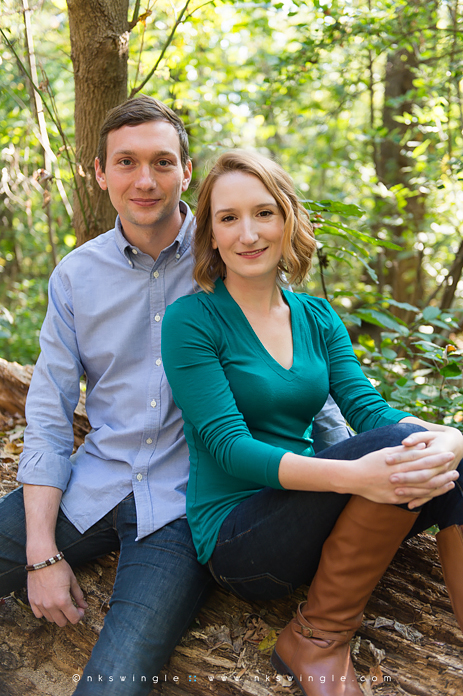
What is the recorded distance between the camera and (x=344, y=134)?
317 inches

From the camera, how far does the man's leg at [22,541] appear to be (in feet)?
6.42

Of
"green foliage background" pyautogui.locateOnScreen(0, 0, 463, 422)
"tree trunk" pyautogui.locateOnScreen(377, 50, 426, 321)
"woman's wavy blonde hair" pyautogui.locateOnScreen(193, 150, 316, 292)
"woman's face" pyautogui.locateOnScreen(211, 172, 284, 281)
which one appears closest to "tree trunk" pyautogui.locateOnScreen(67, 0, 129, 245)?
"green foliage background" pyautogui.locateOnScreen(0, 0, 463, 422)

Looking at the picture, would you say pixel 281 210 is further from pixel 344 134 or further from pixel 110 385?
pixel 344 134

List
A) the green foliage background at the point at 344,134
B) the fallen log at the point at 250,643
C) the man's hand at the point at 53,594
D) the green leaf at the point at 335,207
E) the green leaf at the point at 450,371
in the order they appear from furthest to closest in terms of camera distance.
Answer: the green foliage background at the point at 344,134 → the green leaf at the point at 450,371 → the green leaf at the point at 335,207 → the man's hand at the point at 53,594 → the fallen log at the point at 250,643

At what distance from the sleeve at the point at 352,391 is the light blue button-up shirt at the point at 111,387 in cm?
17

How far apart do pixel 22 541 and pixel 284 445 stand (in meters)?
1.02

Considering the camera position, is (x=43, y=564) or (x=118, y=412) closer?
(x=43, y=564)

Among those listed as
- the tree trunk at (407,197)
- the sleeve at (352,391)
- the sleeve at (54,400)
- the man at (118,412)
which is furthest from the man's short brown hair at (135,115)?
the tree trunk at (407,197)

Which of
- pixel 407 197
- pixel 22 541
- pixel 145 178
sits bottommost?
pixel 22 541

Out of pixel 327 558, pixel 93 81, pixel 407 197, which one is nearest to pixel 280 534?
pixel 327 558

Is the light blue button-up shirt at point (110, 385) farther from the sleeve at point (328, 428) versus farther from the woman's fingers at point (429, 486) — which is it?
the woman's fingers at point (429, 486)

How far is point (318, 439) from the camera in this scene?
2.22 metres

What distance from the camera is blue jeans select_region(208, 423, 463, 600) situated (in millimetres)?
1614

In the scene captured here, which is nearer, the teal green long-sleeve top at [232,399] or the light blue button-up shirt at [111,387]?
the teal green long-sleeve top at [232,399]
